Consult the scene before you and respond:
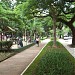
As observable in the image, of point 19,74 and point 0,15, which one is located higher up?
point 0,15

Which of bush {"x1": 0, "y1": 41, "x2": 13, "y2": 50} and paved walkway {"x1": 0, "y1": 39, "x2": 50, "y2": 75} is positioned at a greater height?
bush {"x1": 0, "y1": 41, "x2": 13, "y2": 50}

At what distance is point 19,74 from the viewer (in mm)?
14281

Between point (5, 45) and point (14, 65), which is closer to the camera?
point (14, 65)

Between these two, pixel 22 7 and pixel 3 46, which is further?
pixel 22 7

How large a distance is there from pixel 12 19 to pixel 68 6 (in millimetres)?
11095

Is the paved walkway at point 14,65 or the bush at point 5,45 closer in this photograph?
the paved walkway at point 14,65

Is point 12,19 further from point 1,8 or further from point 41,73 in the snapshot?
point 41,73

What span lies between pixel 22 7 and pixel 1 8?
10.4 m

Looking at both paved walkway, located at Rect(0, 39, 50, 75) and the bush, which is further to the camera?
the bush

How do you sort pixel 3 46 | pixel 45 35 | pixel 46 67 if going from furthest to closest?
pixel 45 35, pixel 3 46, pixel 46 67

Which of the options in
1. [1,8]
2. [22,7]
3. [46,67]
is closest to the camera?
[46,67]

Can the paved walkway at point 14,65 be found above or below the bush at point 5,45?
below

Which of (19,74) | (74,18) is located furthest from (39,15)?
(19,74)

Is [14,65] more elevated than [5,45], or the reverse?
[5,45]
